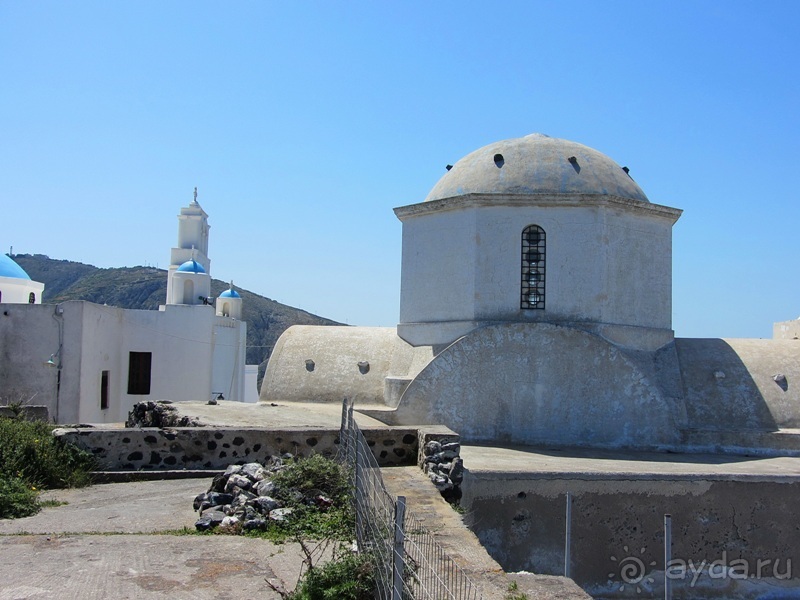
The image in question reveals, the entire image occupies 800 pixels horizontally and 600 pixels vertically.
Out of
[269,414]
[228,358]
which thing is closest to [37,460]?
[269,414]

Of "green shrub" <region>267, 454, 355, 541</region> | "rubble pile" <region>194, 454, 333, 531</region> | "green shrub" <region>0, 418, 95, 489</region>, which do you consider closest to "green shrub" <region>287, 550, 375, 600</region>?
"green shrub" <region>267, 454, 355, 541</region>

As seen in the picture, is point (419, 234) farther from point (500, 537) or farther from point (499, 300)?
point (500, 537)

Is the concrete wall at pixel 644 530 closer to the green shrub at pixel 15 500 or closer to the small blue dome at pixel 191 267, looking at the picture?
the green shrub at pixel 15 500

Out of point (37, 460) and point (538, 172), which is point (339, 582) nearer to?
point (37, 460)

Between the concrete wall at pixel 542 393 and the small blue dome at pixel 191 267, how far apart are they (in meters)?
13.9

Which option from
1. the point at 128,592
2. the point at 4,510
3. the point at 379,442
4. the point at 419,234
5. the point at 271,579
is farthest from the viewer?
the point at 419,234

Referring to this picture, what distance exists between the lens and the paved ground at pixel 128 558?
4.68m

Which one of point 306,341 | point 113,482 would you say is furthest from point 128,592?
point 306,341

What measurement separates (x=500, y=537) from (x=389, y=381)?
4.61 metres

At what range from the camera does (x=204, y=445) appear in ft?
28.9

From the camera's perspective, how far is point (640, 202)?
13453 mm

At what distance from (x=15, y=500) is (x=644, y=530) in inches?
273

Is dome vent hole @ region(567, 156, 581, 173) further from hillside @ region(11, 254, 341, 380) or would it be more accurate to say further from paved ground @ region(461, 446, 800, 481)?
hillside @ region(11, 254, 341, 380)

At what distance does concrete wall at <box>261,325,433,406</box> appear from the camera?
14078 millimetres
